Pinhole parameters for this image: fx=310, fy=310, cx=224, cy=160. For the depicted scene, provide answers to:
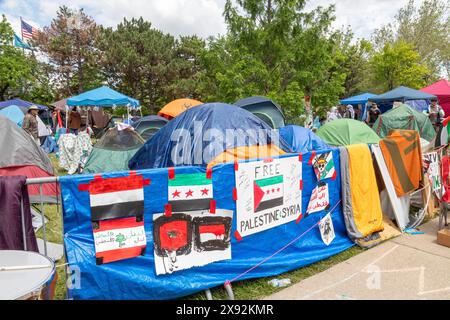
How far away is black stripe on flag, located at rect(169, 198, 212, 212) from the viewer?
308 centimetres

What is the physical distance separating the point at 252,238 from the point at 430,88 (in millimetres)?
20125

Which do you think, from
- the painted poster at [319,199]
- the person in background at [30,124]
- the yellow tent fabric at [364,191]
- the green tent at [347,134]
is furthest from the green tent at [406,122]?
the person in background at [30,124]

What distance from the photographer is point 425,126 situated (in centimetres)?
1039

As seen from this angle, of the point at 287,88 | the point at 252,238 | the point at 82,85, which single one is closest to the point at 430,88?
the point at 287,88

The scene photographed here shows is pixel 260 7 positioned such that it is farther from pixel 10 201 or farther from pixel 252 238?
pixel 10 201

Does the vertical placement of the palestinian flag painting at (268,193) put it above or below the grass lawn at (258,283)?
above

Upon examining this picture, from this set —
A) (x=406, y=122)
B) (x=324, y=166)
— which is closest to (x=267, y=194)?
(x=324, y=166)

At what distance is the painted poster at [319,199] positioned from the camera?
4.18 m

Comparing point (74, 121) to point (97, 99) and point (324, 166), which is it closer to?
point (97, 99)

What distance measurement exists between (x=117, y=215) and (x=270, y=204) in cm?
176

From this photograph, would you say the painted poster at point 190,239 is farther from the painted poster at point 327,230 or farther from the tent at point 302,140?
the tent at point 302,140

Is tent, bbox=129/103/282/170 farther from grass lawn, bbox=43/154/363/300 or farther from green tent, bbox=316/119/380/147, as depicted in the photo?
green tent, bbox=316/119/380/147
